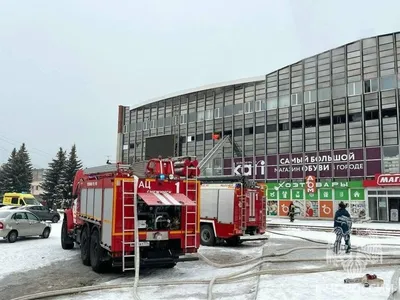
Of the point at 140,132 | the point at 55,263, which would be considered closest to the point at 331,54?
the point at 140,132

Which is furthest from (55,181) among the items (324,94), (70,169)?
(324,94)

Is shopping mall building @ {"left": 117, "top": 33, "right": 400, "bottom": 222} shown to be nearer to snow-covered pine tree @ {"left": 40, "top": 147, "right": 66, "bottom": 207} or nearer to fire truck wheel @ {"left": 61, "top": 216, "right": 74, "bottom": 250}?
snow-covered pine tree @ {"left": 40, "top": 147, "right": 66, "bottom": 207}

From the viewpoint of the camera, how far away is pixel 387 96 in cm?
3769

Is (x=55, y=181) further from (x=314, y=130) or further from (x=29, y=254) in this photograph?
(x=29, y=254)

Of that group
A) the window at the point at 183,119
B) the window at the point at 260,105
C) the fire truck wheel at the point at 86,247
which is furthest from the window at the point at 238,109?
the fire truck wheel at the point at 86,247

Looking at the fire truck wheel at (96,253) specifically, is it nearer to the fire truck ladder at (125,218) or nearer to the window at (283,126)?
the fire truck ladder at (125,218)

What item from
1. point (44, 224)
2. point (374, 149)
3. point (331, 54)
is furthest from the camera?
point (331, 54)

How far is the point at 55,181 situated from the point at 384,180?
44.6 m

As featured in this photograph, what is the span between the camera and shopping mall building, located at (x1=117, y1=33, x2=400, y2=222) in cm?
3725

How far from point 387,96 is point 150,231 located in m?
33.9

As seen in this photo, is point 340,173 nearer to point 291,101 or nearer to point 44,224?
point 291,101

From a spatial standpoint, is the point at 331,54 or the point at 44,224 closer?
the point at 44,224

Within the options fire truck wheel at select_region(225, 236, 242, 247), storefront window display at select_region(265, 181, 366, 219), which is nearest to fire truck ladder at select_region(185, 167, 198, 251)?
fire truck wheel at select_region(225, 236, 242, 247)

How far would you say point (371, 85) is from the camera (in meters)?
38.9
